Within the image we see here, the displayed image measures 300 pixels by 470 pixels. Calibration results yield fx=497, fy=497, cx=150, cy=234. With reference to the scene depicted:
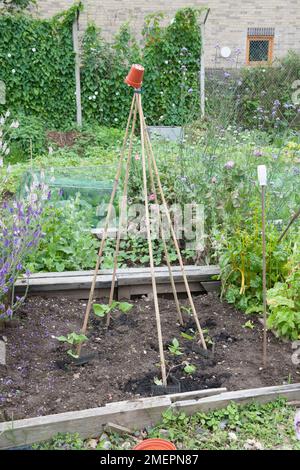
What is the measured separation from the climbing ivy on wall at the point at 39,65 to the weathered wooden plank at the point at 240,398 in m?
8.67

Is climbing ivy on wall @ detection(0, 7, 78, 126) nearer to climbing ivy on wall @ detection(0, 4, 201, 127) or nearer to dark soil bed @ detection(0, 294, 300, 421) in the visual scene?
climbing ivy on wall @ detection(0, 4, 201, 127)

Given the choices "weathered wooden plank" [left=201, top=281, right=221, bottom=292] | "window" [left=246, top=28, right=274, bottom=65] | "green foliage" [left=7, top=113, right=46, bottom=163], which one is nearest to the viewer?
"weathered wooden plank" [left=201, top=281, right=221, bottom=292]

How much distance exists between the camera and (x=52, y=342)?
2973 mm

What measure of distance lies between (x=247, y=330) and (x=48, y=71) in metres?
8.27

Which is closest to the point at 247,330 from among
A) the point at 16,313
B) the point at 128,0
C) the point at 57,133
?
the point at 16,313

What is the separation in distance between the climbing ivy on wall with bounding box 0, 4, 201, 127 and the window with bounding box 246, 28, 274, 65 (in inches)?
191

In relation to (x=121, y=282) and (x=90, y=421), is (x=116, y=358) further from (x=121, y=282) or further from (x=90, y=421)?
(x=121, y=282)

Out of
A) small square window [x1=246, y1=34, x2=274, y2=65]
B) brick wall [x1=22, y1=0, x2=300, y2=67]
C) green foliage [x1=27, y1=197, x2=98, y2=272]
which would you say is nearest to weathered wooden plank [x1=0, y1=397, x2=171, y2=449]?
green foliage [x1=27, y1=197, x2=98, y2=272]

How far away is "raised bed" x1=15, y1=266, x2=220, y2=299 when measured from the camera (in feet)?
11.5

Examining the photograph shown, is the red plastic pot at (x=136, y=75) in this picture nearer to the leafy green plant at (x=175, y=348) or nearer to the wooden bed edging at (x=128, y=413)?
the leafy green plant at (x=175, y=348)

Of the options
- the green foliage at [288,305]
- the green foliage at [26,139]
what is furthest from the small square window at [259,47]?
the green foliage at [288,305]

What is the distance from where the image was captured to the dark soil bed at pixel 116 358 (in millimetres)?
2506

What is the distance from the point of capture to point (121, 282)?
3523 millimetres
